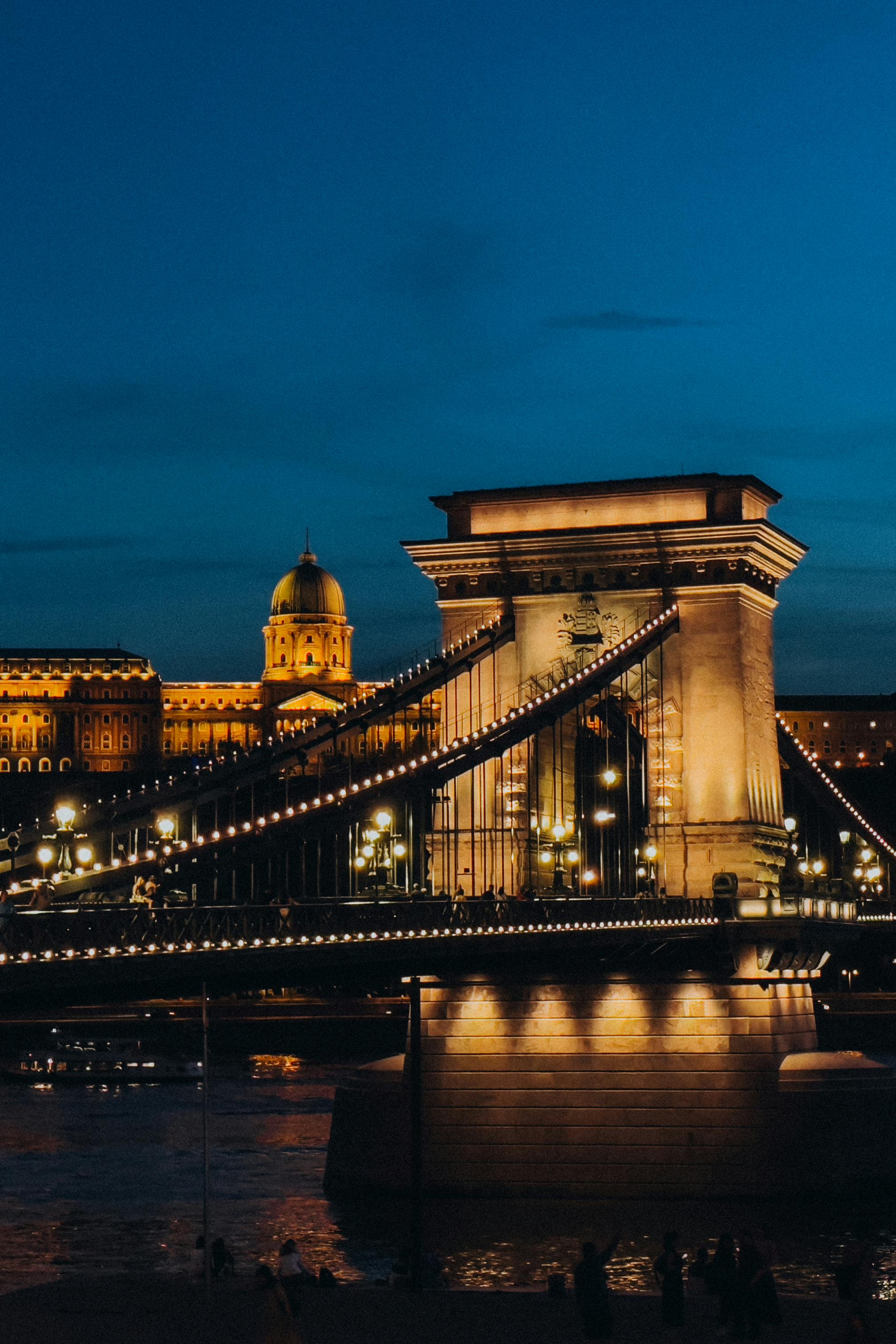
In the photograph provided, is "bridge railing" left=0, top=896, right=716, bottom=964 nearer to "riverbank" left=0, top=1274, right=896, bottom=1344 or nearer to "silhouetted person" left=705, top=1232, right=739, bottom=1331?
"riverbank" left=0, top=1274, right=896, bottom=1344

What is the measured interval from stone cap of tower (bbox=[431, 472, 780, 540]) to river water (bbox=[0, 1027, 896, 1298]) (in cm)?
1582

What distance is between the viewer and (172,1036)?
379ft

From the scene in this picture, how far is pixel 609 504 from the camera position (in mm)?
59094

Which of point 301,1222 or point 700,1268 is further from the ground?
point 700,1268

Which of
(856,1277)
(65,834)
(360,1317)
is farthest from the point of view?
(65,834)

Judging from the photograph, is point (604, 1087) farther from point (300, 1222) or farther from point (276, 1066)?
point (276, 1066)

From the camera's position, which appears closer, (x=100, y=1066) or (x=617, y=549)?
(x=617, y=549)

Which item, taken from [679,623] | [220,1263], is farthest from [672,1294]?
[679,623]

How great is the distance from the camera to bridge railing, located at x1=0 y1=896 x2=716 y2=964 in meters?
33.3

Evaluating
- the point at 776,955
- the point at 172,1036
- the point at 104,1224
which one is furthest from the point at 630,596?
the point at 172,1036

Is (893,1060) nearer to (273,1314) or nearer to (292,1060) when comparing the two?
(292,1060)

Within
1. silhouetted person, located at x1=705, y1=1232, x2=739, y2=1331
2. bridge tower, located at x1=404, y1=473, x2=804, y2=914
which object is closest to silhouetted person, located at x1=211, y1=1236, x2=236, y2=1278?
silhouetted person, located at x1=705, y1=1232, x2=739, y2=1331

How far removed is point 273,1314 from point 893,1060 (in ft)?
249

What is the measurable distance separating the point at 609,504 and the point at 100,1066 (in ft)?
159
